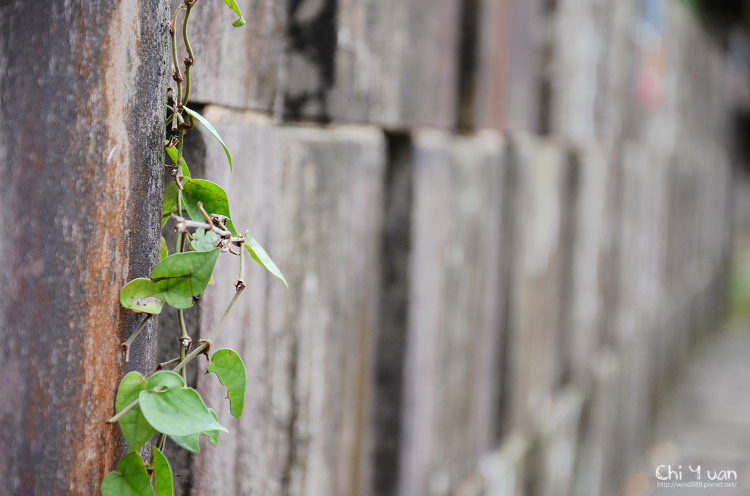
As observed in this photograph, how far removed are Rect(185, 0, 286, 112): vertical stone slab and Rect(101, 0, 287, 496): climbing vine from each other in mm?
68

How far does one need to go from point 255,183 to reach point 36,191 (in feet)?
Result: 1.26

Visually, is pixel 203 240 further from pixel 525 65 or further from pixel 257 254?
pixel 525 65

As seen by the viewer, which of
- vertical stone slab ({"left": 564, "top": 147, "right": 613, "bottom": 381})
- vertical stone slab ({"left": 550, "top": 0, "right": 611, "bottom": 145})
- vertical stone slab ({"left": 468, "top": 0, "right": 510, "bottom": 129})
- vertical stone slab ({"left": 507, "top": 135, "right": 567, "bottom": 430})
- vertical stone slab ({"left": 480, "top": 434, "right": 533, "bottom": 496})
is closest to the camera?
vertical stone slab ({"left": 468, "top": 0, "right": 510, "bottom": 129})

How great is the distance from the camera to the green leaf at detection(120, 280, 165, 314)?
0.66 meters

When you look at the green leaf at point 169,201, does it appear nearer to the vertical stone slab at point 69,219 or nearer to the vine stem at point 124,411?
the vertical stone slab at point 69,219

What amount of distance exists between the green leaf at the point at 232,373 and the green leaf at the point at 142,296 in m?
0.07

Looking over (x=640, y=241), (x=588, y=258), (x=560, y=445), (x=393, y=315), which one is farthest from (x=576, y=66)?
(x=640, y=241)

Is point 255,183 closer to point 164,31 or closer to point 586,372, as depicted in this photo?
point 164,31

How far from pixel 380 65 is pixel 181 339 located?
2.38 ft

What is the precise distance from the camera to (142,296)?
667mm

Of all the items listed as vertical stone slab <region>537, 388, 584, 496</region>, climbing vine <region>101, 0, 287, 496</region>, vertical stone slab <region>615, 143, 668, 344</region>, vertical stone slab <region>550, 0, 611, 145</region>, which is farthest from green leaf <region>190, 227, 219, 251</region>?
vertical stone slab <region>615, 143, 668, 344</region>

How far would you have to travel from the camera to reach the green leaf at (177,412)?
0.62m

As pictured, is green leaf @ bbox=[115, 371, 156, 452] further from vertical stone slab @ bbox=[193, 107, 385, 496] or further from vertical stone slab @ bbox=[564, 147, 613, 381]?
vertical stone slab @ bbox=[564, 147, 613, 381]

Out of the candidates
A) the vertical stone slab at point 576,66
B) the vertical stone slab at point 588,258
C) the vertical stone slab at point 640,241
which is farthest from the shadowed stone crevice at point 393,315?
the vertical stone slab at point 640,241
